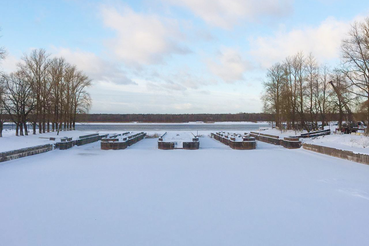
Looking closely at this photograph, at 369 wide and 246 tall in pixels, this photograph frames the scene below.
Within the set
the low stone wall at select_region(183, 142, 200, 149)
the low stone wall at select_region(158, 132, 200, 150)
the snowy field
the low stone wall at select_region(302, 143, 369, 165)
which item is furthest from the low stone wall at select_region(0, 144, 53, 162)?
the low stone wall at select_region(302, 143, 369, 165)

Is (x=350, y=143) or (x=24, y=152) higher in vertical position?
(x=350, y=143)

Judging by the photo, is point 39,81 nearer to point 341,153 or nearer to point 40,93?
point 40,93

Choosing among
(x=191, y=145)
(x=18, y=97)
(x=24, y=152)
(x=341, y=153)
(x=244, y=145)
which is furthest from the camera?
(x=18, y=97)

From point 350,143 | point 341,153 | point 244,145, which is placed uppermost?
point 350,143

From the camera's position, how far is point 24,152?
1279cm

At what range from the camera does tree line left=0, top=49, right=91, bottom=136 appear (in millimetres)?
24125

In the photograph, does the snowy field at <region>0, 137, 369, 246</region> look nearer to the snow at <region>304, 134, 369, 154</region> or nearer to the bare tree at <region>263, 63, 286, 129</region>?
the snow at <region>304, 134, 369, 154</region>

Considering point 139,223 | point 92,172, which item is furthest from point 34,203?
point 92,172

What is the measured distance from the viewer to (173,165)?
10617 millimetres

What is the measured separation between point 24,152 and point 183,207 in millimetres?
10858

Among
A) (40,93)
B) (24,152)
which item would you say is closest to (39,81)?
(40,93)

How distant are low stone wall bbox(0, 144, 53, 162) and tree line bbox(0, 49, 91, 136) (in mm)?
8656

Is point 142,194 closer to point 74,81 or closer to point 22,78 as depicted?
point 22,78

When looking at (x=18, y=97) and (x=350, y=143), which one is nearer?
(x=350, y=143)
